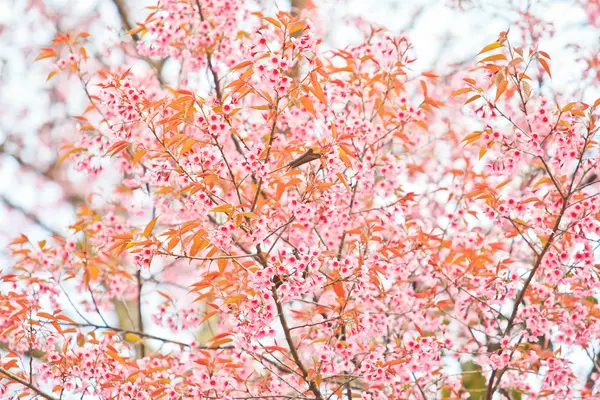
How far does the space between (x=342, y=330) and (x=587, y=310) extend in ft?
3.70

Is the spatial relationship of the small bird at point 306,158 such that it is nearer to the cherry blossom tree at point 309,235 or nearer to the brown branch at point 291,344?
the cherry blossom tree at point 309,235

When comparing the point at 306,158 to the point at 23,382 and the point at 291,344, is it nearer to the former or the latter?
the point at 291,344

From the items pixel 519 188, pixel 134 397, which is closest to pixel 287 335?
pixel 134 397

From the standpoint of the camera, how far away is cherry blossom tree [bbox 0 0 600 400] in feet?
8.38

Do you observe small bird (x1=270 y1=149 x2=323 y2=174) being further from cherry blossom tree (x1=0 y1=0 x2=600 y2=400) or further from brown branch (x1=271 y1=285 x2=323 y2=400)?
brown branch (x1=271 y1=285 x2=323 y2=400)

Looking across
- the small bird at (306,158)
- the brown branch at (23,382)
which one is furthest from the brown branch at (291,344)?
the brown branch at (23,382)

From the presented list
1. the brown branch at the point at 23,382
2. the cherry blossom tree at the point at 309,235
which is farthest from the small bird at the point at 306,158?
the brown branch at the point at 23,382

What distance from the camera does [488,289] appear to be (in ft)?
9.48

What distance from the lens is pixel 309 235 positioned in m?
3.22

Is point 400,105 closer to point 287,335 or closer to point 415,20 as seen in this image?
point 287,335

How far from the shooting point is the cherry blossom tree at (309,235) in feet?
8.38

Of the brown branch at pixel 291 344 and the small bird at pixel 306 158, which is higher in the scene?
the small bird at pixel 306 158

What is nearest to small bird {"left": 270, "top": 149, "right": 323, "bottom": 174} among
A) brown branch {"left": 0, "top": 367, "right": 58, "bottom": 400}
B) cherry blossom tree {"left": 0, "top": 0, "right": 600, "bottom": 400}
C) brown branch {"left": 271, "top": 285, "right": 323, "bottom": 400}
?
cherry blossom tree {"left": 0, "top": 0, "right": 600, "bottom": 400}

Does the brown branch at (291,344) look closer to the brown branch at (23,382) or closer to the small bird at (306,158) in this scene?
the small bird at (306,158)
